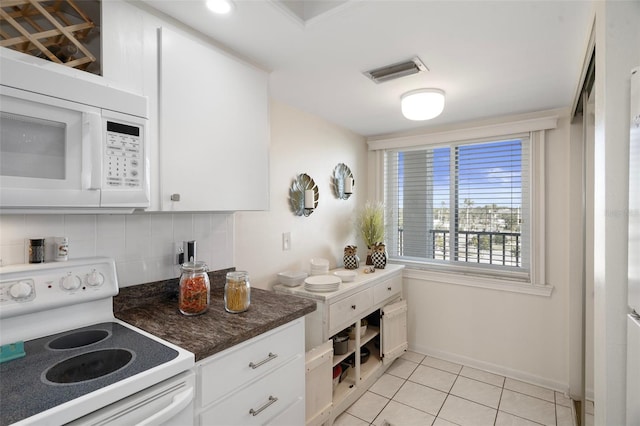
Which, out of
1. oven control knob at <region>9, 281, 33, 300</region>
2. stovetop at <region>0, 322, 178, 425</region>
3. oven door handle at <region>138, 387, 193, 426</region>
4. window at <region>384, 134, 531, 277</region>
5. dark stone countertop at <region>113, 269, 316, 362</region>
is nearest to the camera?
stovetop at <region>0, 322, 178, 425</region>

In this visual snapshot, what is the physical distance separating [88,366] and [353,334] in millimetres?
1824

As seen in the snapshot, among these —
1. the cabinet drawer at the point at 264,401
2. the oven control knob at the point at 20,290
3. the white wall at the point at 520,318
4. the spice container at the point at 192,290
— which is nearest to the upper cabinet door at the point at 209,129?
the spice container at the point at 192,290

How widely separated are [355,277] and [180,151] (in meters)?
1.61

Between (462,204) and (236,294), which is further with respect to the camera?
(462,204)

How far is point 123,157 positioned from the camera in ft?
3.81

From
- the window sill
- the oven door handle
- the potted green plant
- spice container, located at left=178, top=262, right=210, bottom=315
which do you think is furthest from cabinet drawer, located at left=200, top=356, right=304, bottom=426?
the window sill

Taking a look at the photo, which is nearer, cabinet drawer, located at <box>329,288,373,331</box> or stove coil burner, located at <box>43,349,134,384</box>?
stove coil burner, located at <box>43,349,134,384</box>

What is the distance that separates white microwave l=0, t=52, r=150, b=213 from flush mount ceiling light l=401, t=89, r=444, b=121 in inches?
63.1

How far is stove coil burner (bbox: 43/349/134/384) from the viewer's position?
93cm

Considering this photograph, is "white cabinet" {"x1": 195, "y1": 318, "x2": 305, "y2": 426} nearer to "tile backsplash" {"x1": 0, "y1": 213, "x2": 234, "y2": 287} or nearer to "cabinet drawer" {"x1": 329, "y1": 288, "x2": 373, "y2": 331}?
"cabinet drawer" {"x1": 329, "y1": 288, "x2": 373, "y2": 331}

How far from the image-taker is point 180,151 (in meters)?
1.36

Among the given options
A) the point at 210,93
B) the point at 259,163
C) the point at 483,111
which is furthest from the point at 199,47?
the point at 483,111

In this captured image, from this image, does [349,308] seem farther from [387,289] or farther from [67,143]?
[67,143]

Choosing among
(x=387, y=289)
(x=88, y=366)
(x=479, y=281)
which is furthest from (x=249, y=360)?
(x=479, y=281)
